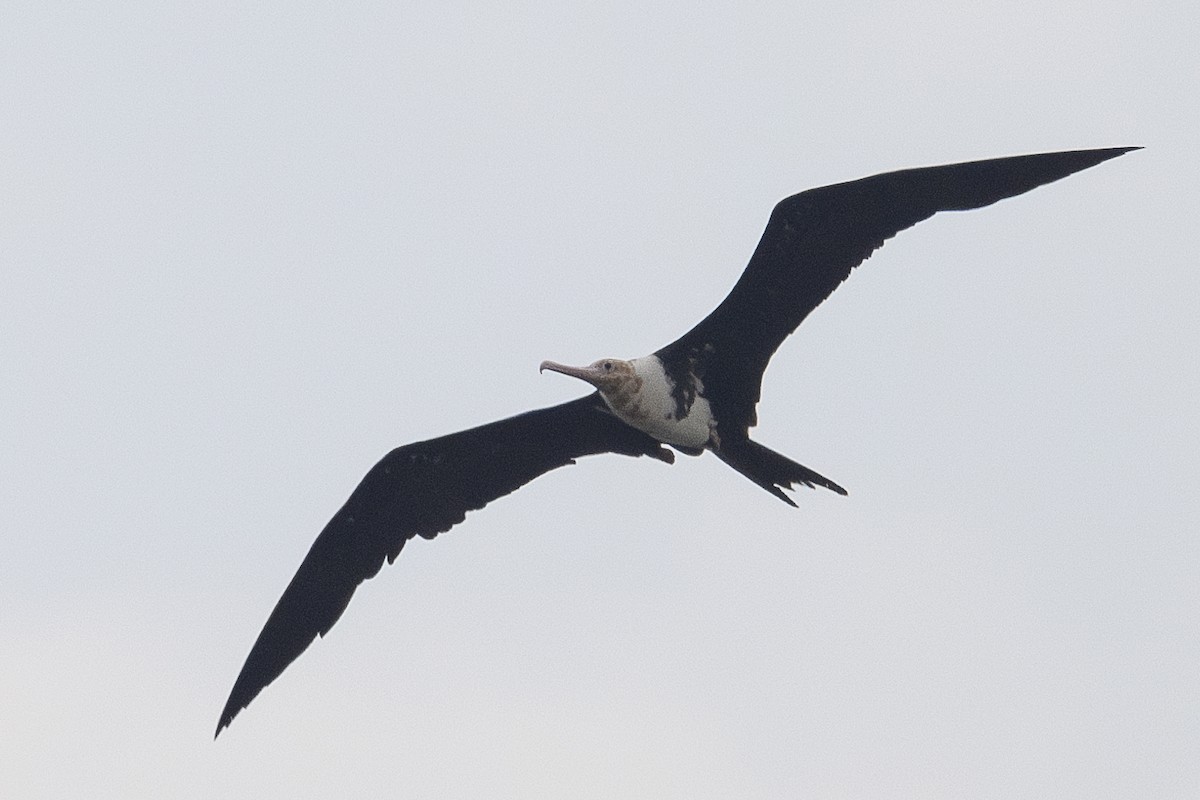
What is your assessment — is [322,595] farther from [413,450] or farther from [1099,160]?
[1099,160]

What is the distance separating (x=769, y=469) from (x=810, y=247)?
1095mm

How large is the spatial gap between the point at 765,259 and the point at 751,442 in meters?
0.90

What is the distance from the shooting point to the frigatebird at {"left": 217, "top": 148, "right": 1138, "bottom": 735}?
901 cm

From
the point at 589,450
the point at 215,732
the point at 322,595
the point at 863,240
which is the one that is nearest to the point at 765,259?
the point at 863,240

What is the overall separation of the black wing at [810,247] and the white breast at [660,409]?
0.26 feet

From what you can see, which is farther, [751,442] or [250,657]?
[250,657]

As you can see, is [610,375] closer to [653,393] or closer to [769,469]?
[653,393]

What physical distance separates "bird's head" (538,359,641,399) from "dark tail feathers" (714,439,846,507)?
568 mm

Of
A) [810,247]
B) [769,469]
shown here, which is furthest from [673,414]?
[810,247]

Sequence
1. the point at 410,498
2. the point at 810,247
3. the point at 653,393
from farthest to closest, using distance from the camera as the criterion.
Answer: the point at 410,498 → the point at 653,393 → the point at 810,247

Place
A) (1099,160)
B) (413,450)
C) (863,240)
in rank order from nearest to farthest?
1. (1099,160)
2. (863,240)
3. (413,450)

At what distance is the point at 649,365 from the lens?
9.42m

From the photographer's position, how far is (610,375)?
9383mm

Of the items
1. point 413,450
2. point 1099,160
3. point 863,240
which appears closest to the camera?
point 1099,160
